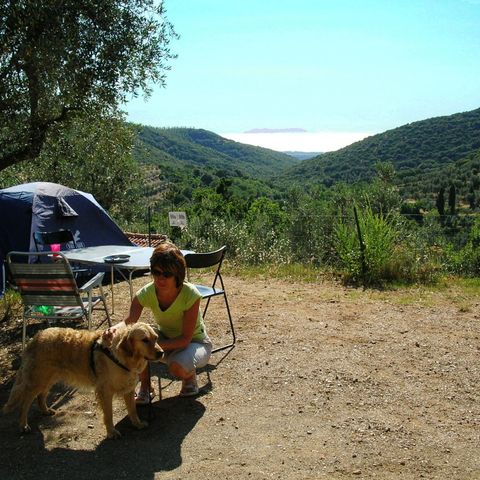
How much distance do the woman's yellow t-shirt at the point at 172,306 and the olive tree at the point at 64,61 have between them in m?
3.00

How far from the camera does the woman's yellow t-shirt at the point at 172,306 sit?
3650 millimetres

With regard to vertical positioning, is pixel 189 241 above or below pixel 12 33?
below

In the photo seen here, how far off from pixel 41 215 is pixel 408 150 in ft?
204

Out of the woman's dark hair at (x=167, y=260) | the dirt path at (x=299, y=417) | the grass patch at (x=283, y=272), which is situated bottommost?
the dirt path at (x=299, y=417)

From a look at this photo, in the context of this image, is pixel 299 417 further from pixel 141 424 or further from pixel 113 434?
pixel 113 434

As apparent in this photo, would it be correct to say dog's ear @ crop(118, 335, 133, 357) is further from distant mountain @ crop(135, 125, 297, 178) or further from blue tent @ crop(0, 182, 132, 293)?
distant mountain @ crop(135, 125, 297, 178)

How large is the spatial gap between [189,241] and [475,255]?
20.3 ft

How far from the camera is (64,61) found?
18.0 ft

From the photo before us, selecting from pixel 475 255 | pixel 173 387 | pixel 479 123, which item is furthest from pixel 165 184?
pixel 173 387

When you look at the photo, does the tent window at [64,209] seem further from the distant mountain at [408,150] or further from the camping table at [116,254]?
the distant mountain at [408,150]

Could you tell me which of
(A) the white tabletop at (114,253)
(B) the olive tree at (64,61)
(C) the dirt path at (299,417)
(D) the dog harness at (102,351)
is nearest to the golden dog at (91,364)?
(D) the dog harness at (102,351)

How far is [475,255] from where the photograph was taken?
8344mm

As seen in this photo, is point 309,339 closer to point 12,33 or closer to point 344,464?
point 344,464

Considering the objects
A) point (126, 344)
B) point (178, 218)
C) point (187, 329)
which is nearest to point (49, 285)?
point (187, 329)
